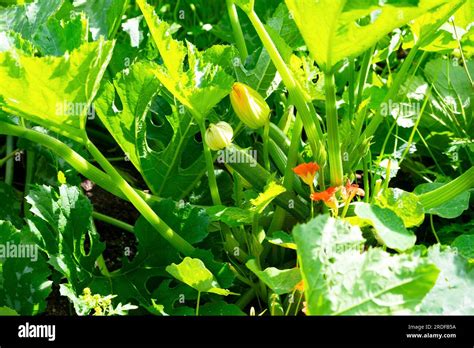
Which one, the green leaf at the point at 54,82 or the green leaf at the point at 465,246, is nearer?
the green leaf at the point at 54,82

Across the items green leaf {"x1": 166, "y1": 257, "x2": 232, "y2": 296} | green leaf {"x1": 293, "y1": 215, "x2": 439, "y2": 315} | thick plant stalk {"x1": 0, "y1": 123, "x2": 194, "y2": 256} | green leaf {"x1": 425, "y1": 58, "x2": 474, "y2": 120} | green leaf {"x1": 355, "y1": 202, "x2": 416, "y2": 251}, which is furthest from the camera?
green leaf {"x1": 425, "y1": 58, "x2": 474, "y2": 120}

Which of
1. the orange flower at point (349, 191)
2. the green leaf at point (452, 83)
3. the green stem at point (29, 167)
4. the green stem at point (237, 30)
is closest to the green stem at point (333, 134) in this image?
the orange flower at point (349, 191)

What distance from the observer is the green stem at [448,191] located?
1.54 m

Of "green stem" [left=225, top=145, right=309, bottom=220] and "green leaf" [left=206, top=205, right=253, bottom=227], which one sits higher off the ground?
"green stem" [left=225, top=145, right=309, bottom=220]

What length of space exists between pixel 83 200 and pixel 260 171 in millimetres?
354

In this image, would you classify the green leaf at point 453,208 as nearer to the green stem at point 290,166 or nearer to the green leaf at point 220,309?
the green stem at point 290,166

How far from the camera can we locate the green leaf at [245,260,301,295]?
4.52 ft

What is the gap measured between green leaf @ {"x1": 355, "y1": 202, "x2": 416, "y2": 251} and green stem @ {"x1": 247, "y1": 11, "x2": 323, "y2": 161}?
0.20m

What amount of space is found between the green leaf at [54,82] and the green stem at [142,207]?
0.10m

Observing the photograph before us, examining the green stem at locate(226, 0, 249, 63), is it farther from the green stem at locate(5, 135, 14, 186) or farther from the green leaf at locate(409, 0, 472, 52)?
the green stem at locate(5, 135, 14, 186)

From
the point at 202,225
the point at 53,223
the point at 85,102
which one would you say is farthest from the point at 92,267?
the point at 85,102

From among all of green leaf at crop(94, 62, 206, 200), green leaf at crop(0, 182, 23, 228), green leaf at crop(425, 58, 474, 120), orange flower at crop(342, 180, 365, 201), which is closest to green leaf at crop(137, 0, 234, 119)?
green leaf at crop(94, 62, 206, 200)

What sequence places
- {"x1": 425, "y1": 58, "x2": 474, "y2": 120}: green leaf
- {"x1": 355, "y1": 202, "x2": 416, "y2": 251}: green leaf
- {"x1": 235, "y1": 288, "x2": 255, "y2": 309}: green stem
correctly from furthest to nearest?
1. {"x1": 425, "y1": 58, "x2": 474, "y2": 120}: green leaf
2. {"x1": 235, "y1": 288, "x2": 255, "y2": 309}: green stem
3. {"x1": 355, "y1": 202, "x2": 416, "y2": 251}: green leaf
